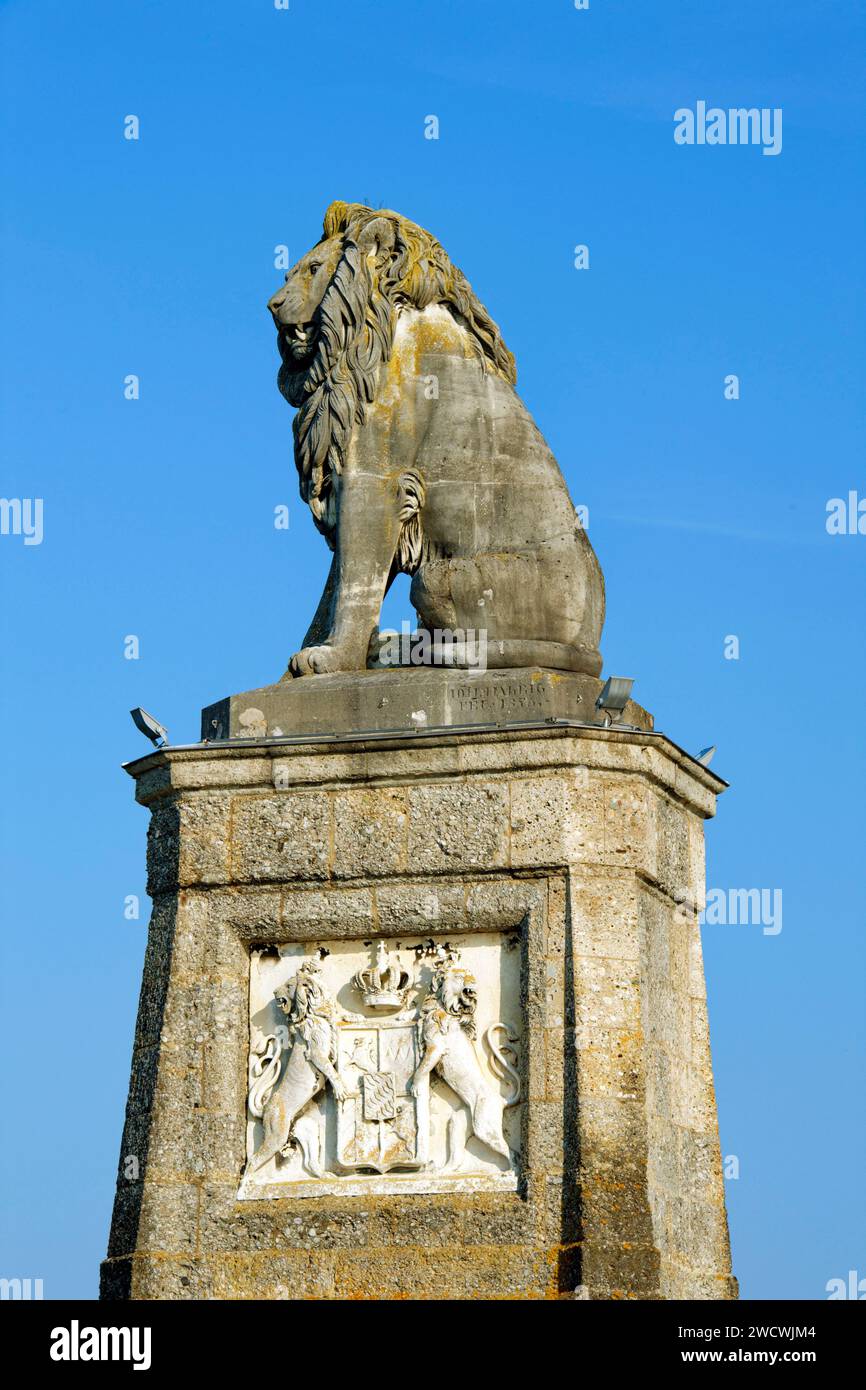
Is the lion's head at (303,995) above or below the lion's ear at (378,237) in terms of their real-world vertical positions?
below

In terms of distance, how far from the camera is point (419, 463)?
17.2 metres

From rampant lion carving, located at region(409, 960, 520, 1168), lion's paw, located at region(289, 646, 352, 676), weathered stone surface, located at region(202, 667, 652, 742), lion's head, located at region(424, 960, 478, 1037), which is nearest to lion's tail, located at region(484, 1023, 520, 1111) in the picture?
rampant lion carving, located at region(409, 960, 520, 1168)

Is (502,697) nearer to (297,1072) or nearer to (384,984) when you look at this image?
(384,984)

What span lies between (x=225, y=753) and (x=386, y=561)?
166cm

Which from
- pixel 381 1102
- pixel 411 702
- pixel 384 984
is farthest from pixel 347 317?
pixel 381 1102

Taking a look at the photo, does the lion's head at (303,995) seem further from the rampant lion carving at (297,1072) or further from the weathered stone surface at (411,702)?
the weathered stone surface at (411,702)

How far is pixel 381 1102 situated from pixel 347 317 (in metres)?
4.88

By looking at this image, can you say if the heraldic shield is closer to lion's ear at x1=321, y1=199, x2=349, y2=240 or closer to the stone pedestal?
the stone pedestal

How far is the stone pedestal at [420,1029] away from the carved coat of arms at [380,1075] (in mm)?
16

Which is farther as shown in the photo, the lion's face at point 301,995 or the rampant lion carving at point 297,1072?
the lion's face at point 301,995

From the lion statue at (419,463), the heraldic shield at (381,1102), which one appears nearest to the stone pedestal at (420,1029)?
the heraldic shield at (381,1102)

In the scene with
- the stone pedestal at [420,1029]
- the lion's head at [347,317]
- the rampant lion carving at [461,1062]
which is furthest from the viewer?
the lion's head at [347,317]

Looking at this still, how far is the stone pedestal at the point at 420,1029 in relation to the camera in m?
15.3
